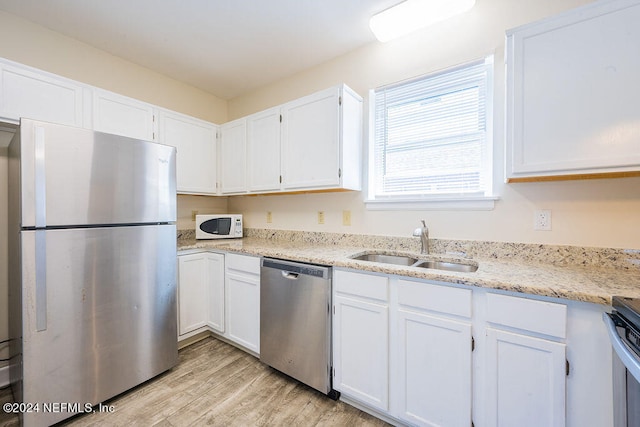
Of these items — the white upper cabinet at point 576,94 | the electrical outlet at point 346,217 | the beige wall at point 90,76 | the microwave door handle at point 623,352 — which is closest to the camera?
the microwave door handle at point 623,352

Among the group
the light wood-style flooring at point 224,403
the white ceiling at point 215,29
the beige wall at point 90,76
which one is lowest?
the light wood-style flooring at point 224,403

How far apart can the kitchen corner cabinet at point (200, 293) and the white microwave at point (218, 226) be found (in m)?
0.37

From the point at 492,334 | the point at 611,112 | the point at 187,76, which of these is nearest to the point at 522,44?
the point at 611,112

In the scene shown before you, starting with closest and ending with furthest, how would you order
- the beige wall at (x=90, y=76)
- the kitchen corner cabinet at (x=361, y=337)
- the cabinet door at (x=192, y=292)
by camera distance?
the kitchen corner cabinet at (x=361, y=337)
the beige wall at (x=90, y=76)
the cabinet door at (x=192, y=292)

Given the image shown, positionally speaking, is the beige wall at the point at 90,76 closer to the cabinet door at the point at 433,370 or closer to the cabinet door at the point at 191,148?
the cabinet door at the point at 191,148

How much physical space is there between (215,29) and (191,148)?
3.57 feet

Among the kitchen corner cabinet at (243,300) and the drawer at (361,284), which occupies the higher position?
the drawer at (361,284)

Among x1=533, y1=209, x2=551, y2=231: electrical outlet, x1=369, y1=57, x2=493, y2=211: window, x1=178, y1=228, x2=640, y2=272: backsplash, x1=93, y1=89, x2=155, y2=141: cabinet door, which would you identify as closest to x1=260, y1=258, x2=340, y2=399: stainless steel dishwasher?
x1=178, y1=228, x2=640, y2=272: backsplash

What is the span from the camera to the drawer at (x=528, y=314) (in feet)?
3.27

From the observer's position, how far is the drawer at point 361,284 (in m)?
1.40

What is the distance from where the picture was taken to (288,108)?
2244 mm

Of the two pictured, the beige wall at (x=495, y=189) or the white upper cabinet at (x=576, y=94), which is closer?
the white upper cabinet at (x=576, y=94)

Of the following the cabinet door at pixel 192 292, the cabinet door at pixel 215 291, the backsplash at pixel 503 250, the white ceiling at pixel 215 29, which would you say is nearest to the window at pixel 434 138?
the backsplash at pixel 503 250

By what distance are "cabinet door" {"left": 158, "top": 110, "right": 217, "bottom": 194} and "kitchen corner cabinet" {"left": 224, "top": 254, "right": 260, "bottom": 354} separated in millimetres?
923
